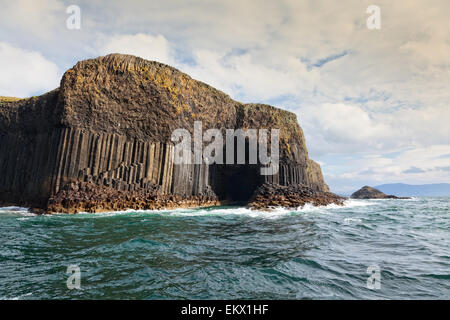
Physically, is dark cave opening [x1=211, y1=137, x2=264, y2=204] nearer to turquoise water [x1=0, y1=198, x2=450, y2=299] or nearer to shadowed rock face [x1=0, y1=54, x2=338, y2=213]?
shadowed rock face [x1=0, y1=54, x2=338, y2=213]

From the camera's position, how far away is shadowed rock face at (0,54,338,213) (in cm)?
1759

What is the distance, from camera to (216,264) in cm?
604

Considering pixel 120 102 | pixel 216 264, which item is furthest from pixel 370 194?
pixel 216 264

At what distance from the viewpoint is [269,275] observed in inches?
214

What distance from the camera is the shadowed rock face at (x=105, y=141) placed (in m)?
17.6

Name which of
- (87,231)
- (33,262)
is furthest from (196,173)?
(33,262)

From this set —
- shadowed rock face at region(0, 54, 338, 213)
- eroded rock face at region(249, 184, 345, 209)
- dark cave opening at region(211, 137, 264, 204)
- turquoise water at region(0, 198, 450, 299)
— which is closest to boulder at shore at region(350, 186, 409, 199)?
eroded rock face at region(249, 184, 345, 209)

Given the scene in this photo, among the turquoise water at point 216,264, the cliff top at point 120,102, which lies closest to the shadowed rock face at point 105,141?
the cliff top at point 120,102

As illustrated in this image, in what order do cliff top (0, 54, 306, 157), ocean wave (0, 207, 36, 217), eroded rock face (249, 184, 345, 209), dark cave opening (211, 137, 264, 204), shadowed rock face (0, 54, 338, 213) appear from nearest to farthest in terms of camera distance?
ocean wave (0, 207, 36, 217) < shadowed rock face (0, 54, 338, 213) < cliff top (0, 54, 306, 157) < eroded rock face (249, 184, 345, 209) < dark cave opening (211, 137, 264, 204)

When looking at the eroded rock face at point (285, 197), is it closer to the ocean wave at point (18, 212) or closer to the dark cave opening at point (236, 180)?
the dark cave opening at point (236, 180)

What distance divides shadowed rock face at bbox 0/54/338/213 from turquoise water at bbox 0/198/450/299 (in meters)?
8.45

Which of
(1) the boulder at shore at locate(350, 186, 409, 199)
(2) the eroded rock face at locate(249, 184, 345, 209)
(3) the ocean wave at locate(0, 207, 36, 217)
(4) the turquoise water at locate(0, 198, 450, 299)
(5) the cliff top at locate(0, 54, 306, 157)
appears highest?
(5) the cliff top at locate(0, 54, 306, 157)
